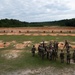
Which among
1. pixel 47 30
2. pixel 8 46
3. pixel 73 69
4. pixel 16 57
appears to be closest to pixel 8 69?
pixel 16 57

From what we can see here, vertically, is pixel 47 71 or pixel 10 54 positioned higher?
pixel 10 54

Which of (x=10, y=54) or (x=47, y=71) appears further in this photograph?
(x=10, y=54)

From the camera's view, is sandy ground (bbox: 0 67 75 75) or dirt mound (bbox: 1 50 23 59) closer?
sandy ground (bbox: 0 67 75 75)

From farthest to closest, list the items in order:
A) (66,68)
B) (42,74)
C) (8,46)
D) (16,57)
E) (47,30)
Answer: (47,30) < (8,46) < (16,57) < (66,68) < (42,74)

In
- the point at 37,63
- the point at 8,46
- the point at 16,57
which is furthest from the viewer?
the point at 8,46

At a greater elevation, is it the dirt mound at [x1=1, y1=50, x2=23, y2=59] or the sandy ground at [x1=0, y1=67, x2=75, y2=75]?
the dirt mound at [x1=1, y1=50, x2=23, y2=59]

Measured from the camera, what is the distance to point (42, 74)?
959 inches

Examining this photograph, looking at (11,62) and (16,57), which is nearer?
(11,62)

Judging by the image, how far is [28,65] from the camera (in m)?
27.5

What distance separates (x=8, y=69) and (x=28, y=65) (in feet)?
7.72

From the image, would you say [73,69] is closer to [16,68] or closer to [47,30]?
[16,68]

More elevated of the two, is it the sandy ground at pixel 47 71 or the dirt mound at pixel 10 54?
the dirt mound at pixel 10 54

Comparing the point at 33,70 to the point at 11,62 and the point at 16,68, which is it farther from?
the point at 11,62

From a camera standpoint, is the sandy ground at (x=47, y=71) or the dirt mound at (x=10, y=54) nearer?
the sandy ground at (x=47, y=71)
